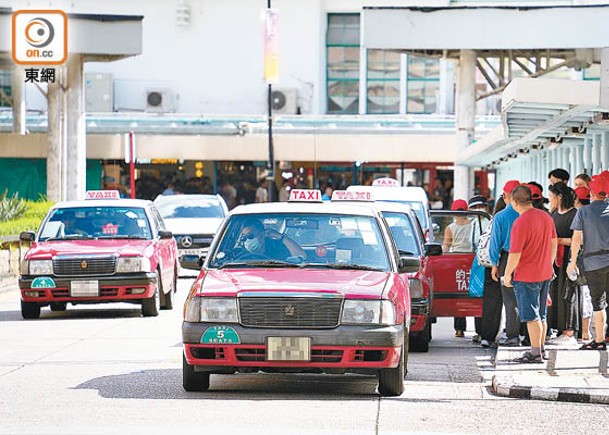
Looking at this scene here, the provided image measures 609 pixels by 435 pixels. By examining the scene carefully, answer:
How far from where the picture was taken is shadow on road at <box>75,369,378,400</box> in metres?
12.3

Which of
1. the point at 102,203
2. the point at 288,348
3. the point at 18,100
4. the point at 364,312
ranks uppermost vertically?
the point at 18,100

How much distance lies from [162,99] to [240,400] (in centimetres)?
5344

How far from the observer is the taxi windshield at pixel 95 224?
21.6 m

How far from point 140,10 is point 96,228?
45.8 meters

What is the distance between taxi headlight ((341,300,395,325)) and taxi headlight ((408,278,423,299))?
13.5 ft

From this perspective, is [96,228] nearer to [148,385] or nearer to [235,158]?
[148,385]

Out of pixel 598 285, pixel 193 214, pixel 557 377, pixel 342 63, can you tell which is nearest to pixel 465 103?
pixel 193 214

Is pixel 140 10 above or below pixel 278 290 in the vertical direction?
above

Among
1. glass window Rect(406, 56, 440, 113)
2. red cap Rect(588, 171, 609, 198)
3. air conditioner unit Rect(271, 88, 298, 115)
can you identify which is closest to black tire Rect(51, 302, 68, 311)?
red cap Rect(588, 171, 609, 198)

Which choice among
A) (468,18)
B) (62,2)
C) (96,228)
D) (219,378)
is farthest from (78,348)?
(62,2)

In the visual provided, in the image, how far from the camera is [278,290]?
12.1 meters

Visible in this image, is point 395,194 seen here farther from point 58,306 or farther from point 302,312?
point 302,312

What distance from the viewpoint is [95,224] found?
858 inches

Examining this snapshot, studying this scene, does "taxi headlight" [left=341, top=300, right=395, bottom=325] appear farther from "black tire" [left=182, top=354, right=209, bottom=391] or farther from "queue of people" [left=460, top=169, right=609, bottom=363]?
"queue of people" [left=460, top=169, right=609, bottom=363]
